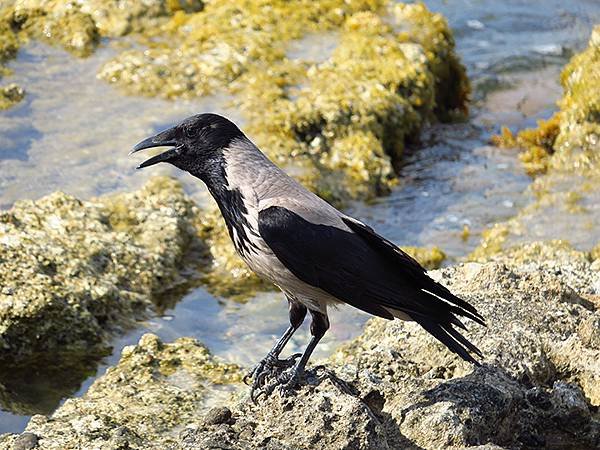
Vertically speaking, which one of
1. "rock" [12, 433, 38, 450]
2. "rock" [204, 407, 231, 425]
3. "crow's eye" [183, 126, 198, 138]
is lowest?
"rock" [12, 433, 38, 450]

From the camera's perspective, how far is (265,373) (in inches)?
201

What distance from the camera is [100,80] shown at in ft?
36.7

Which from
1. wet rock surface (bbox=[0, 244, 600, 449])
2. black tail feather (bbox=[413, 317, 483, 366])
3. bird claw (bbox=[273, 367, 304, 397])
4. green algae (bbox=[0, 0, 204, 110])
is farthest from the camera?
green algae (bbox=[0, 0, 204, 110])

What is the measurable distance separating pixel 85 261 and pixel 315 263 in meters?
3.11

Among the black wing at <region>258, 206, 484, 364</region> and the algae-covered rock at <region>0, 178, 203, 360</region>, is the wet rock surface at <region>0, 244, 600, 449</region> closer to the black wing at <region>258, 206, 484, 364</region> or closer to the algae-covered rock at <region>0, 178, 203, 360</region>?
the black wing at <region>258, 206, 484, 364</region>

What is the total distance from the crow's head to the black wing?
0.67 metres

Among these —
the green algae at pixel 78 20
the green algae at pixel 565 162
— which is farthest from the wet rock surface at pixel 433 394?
the green algae at pixel 78 20

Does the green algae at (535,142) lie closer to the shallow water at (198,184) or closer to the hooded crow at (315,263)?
the shallow water at (198,184)

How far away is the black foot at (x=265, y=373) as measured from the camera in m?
4.92

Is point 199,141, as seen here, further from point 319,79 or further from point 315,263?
point 319,79

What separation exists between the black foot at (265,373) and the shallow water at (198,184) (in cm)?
194

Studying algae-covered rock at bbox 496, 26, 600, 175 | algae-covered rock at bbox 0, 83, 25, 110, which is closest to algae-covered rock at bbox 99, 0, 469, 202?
algae-covered rock at bbox 0, 83, 25, 110

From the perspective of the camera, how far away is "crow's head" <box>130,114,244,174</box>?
5641mm

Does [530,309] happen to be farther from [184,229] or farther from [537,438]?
[184,229]
